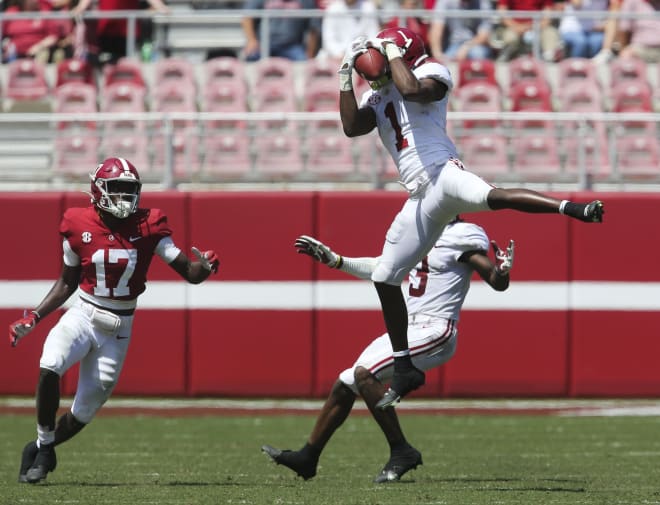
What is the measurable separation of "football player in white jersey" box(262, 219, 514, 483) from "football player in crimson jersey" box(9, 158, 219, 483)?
2.92 ft

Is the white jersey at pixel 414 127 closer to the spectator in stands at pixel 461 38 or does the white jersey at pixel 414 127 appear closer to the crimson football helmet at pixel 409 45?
the crimson football helmet at pixel 409 45

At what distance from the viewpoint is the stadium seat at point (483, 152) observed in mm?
11898

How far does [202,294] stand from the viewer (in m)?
12.0

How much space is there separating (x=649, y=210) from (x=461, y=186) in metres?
5.76

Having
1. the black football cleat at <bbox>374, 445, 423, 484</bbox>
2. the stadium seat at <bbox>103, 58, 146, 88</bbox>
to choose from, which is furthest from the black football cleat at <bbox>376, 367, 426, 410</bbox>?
the stadium seat at <bbox>103, 58, 146, 88</bbox>

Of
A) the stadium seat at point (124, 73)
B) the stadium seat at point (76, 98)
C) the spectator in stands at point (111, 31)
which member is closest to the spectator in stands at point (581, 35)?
the spectator in stands at point (111, 31)

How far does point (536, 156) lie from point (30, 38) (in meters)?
5.75

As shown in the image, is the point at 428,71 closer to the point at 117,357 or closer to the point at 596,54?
the point at 117,357

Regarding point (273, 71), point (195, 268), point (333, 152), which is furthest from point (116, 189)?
point (273, 71)

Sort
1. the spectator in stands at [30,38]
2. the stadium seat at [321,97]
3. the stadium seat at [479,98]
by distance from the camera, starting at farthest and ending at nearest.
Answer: the spectator in stands at [30,38]
the stadium seat at [321,97]
the stadium seat at [479,98]

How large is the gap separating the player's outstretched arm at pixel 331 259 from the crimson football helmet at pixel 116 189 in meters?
0.96

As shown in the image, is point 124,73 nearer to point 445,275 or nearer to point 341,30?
point 341,30

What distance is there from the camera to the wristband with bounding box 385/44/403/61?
6.55 meters

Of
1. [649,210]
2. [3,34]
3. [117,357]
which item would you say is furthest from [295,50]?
[117,357]
